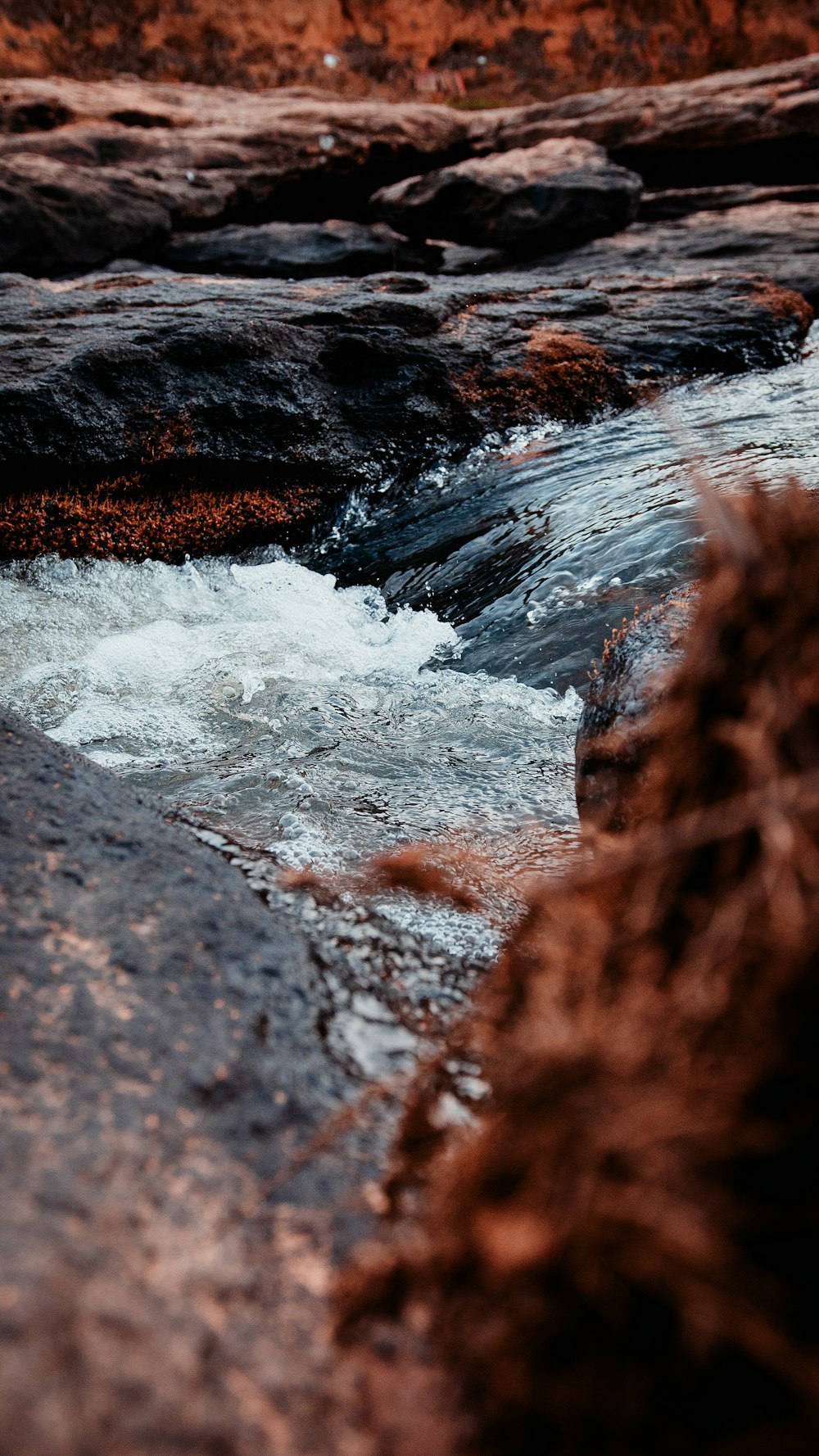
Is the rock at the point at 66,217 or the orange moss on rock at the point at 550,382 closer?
the orange moss on rock at the point at 550,382

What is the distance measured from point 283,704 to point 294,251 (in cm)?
616

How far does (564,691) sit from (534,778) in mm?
641

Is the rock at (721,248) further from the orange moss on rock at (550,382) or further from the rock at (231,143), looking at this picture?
the rock at (231,143)

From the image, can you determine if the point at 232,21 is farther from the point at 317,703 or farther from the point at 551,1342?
the point at 551,1342

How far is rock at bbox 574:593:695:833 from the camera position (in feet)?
6.06

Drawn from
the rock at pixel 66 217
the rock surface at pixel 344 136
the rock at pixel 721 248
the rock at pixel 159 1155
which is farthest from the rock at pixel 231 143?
the rock at pixel 159 1155

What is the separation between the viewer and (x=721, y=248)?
766 centimetres

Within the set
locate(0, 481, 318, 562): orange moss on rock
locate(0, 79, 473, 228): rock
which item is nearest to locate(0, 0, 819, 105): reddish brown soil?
locate(0, 79, 473, 228): rock

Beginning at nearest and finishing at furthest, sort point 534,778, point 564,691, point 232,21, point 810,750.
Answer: point 810,750 → point 534,778 → point 564,691 → point 232,21

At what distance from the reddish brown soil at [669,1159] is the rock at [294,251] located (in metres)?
7.78

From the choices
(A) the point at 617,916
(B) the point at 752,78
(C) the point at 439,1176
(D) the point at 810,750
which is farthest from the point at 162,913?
(B) the point at 752,78

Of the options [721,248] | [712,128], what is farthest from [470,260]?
[712,128]

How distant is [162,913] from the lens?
1.53 meters

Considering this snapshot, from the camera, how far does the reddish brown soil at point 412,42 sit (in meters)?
13.4
